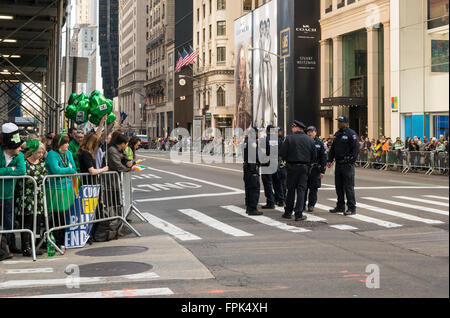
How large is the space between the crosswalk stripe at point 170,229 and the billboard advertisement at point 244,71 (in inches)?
2087

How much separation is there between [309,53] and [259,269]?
45.7 metres

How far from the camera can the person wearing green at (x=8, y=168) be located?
841cm

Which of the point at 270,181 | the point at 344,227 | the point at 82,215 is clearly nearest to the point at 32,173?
the point at 82,215

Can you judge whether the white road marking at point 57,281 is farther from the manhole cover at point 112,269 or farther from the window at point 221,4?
the window at point 221,4

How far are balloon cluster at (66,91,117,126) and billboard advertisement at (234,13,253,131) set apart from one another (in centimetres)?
5275

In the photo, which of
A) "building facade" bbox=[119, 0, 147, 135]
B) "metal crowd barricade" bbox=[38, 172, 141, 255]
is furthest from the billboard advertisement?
"building facade" bbox=[119, 0, 147, 135]

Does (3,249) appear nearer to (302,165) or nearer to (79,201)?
(79,201)

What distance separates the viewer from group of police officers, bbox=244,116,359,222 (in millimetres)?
11711

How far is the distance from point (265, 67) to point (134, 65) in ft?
275

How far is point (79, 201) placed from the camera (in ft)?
31.0

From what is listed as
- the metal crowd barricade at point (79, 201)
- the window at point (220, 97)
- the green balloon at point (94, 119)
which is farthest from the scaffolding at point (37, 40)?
the window at point (220, 97)

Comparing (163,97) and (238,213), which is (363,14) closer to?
(238,213)

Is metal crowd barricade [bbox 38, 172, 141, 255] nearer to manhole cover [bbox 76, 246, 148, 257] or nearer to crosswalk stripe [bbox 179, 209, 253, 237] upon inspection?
manhole cover [bbox 76, 246, 148, 257]
